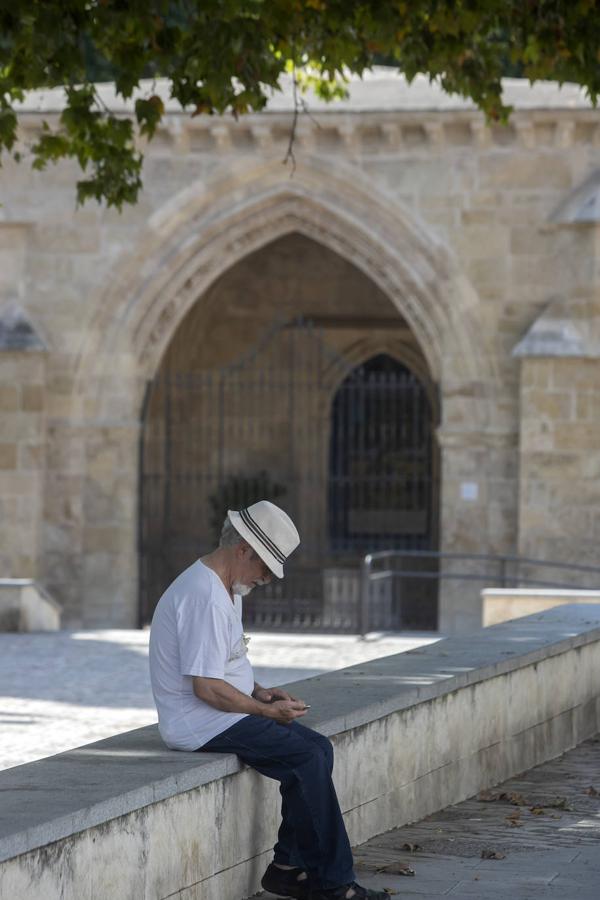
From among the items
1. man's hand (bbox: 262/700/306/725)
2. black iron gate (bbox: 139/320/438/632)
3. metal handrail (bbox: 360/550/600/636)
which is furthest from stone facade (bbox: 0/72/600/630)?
man's hand (bbox: 262/700/306/725)

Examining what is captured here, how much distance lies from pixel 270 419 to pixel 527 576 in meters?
7.59

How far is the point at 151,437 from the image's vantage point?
79.1ft

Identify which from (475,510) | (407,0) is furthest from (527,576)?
(407,0)

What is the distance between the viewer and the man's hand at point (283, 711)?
486 cm

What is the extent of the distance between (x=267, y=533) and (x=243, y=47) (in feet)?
18.4

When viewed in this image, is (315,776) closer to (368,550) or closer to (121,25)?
(121,25)

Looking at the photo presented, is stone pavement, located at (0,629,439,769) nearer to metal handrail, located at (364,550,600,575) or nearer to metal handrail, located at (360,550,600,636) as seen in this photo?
metal handrail, located at (360,550,600,636)

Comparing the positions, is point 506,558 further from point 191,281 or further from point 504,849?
point 504,849

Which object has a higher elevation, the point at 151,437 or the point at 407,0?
the point at 407,0

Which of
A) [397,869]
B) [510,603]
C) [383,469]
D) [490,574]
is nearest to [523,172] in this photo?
[490,574]

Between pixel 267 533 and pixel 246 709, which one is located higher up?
pixel 267 533

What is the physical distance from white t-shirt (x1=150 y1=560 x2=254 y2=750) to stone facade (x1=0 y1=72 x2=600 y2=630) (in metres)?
13.8

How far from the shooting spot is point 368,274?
771 inches

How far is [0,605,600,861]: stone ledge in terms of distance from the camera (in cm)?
398
